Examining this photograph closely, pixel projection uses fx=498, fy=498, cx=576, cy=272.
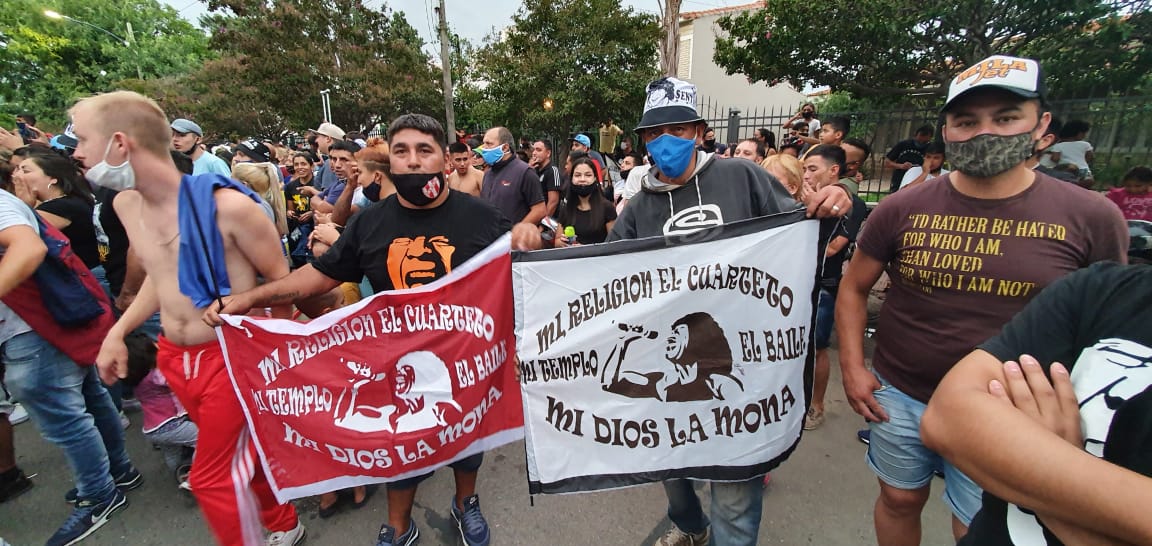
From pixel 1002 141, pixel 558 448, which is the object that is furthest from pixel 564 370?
pixel 1002 141

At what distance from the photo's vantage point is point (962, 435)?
1.04 meters

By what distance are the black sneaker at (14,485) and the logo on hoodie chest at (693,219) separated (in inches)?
182

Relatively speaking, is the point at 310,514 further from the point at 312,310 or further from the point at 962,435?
the point at 962,435

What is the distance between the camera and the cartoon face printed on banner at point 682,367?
207 cm

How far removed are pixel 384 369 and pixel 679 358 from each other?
137 cm

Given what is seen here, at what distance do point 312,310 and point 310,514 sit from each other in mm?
1323

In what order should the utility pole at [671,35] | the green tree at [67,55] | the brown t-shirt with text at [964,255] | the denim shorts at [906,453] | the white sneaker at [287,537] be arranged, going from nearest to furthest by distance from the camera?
the brown t-shirt with text at [964,255], the denim shorts at [906,453], the white sneaker at [287,537], the utility pole at [671,35], the green tree at [67,55]

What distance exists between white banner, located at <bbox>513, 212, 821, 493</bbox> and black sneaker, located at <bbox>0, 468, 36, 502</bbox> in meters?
3.83

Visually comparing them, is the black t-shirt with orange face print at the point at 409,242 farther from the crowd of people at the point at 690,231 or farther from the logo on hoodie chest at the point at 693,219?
the logo on hoodie chest at the point at 693,219

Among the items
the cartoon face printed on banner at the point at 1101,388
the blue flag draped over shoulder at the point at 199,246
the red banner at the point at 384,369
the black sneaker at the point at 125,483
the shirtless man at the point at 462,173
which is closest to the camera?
the cartoon face printed on banner at the point at 1101,388

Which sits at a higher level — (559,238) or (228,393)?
(559,238)

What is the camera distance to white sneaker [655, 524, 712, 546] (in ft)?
8.47

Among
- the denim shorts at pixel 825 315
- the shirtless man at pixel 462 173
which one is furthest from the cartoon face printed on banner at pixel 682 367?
the shirtless man at pixel 462 173

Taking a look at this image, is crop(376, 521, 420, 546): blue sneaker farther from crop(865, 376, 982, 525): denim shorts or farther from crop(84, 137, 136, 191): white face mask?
crop(865, 376, 982, 525): denim shorts
